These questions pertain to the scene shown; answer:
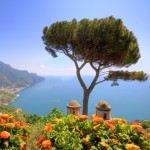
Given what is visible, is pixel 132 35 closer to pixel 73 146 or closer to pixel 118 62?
pixel 118 62

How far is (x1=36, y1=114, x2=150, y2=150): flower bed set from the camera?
11.0ft

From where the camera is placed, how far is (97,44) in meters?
13.2

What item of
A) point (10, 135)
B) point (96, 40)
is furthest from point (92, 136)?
point (96, 40)

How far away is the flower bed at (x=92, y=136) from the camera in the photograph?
11.0 ft

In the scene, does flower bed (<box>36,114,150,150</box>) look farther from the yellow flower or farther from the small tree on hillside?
the small tree on hillside

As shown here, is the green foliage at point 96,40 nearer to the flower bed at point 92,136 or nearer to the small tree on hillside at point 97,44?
the small tree on hillside at point 97,44

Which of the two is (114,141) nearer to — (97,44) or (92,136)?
(92,136)

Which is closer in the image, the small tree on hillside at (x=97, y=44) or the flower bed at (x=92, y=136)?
the flower bed at (x=92, y=136)

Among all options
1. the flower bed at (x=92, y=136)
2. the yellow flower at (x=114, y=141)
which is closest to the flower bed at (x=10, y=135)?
the flower bed at (x=92, y=136)

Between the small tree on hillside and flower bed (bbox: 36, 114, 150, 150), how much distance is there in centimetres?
921

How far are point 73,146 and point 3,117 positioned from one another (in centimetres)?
194

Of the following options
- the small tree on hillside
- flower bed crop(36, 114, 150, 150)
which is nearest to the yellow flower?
flower bed crop(36, 114, 150, 150)

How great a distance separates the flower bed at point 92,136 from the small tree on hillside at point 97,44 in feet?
30.2

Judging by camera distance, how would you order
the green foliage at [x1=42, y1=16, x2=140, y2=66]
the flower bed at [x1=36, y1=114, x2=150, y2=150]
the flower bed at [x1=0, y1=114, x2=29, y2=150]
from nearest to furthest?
the flower bed at [x1=36, y1=114, x2=150, y2=150] < the flower bed at [x1=0, y1=114, x2=29, y2=150] < the green foliage at [x1=42, y1=16, x2=140, y2=66]
